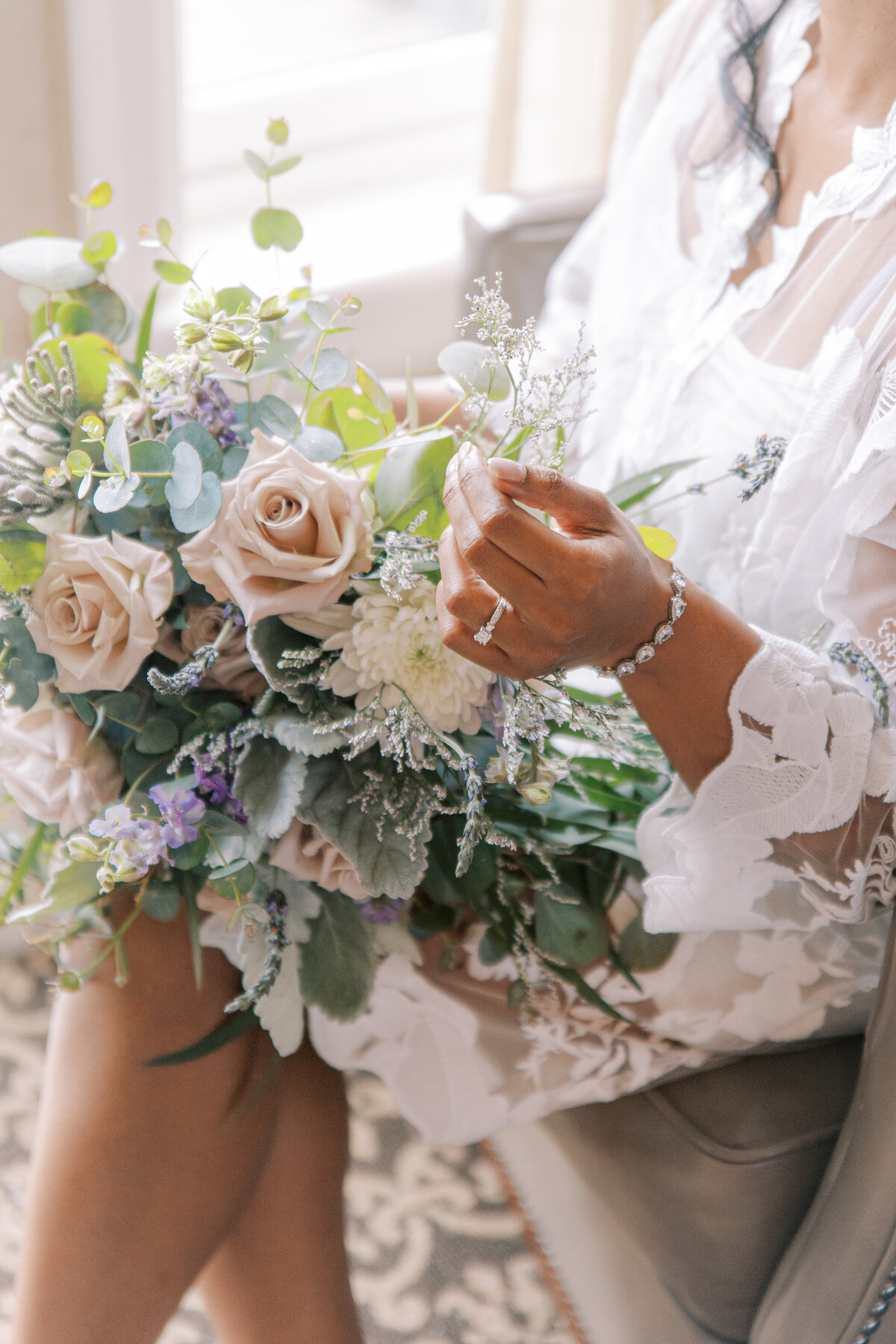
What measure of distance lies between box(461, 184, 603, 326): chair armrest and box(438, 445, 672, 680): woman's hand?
0.88 metres

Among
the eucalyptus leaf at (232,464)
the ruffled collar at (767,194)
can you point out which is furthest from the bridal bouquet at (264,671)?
the ruffled collar at (767,194)

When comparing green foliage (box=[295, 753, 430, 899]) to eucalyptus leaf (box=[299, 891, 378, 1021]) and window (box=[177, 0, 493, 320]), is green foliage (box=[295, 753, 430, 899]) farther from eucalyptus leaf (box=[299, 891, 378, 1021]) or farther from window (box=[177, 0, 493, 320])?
window (box=[177, 0, 493, 320])

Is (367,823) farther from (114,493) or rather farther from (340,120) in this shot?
(340,120)

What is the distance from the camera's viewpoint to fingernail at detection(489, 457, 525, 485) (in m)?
0.60

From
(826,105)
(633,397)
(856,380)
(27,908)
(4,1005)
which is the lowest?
(4,1005)

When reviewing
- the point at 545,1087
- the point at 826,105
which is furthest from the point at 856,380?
the point at 545,1087

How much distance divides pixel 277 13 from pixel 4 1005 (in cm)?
189

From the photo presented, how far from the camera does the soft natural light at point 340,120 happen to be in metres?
2.05

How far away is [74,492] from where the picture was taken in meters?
0.74

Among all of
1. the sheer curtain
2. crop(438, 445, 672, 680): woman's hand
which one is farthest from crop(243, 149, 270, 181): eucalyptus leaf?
the sheer curtain

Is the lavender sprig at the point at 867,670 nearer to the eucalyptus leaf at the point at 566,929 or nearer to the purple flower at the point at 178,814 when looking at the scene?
the eucalyptus leaf at the point at 566,929

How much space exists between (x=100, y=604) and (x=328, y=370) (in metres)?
0.21

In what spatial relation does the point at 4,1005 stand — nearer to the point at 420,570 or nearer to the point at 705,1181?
the point at 705,1181

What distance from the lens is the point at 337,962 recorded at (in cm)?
81
